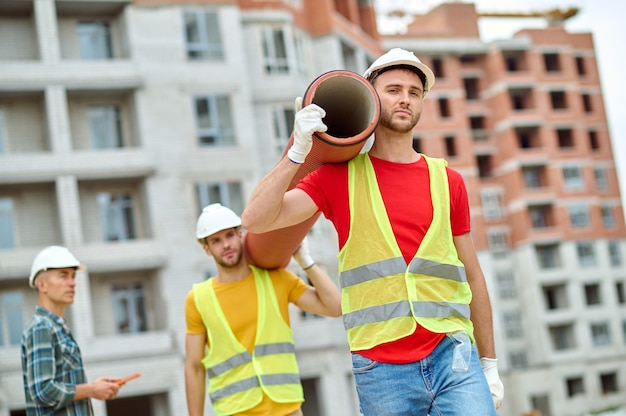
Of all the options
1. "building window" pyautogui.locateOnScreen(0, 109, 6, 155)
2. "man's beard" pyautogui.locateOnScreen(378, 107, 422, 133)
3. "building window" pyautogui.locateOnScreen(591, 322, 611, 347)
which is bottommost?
"building window" pyautogui.locateOnScreen(591, 322, 611, 347)

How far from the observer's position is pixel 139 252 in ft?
108

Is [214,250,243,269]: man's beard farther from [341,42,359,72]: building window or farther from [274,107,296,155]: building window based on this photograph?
[341,42,359,72]: building window

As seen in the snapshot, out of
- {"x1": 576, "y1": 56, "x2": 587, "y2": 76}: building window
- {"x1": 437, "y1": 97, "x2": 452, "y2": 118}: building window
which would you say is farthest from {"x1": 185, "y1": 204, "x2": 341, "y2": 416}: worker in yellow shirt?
{"x1": 576, "y1": 56, "x2": 587, "y2": 76}: building window

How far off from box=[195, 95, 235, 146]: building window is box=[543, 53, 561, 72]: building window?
3993 cm

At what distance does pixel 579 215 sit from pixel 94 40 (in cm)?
4107

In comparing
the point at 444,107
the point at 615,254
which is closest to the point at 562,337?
the point at 615,254

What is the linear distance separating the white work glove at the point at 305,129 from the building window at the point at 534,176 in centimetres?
6356

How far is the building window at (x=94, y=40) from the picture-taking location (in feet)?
117

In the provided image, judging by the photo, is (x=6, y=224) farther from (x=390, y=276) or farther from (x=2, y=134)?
(x=390, y=276)

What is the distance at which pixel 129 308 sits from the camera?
33625 millimetres

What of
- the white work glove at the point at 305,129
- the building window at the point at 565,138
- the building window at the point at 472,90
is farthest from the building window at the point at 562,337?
the white work glove at the point at 305,129

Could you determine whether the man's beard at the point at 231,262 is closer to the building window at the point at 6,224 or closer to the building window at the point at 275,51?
the building window at the point at 6,224

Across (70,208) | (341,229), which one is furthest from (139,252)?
(341,229)

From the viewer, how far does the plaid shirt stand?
7238 millimetres
